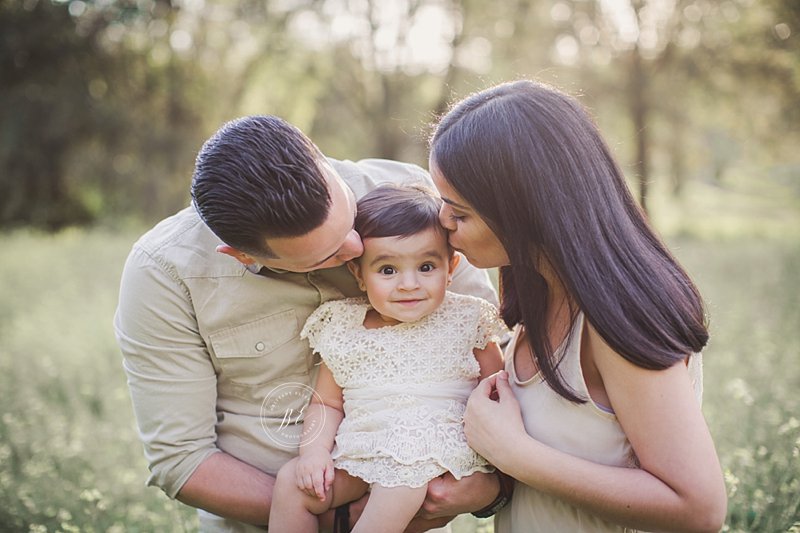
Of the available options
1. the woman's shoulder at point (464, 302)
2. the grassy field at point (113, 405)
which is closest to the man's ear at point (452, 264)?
the woman's shoulder at point (464, 302)

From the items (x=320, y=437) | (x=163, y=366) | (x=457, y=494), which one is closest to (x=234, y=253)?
(x=163, y=366)

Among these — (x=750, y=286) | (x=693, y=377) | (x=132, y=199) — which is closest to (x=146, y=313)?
(x=693, y=377)

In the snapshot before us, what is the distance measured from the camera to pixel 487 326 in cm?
275

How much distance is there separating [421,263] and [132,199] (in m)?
19.8

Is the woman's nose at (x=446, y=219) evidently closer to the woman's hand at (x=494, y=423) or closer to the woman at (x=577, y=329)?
the woman at (x=577, y=329)

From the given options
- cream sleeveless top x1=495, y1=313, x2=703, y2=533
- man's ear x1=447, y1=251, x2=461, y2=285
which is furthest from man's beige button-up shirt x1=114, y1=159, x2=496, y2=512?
cream sleeveless top x1=495, y1=313, x2=703, y2=533

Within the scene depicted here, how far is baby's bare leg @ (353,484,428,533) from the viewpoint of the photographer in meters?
2.32

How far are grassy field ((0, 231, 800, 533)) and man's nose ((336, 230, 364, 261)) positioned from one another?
1465 millimetres

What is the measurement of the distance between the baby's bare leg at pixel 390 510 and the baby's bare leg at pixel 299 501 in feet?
0.55

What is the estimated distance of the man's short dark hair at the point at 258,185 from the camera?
2.29m

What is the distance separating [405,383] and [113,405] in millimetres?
3835

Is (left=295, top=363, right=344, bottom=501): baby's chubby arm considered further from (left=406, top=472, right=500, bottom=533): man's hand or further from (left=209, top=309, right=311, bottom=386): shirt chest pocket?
(left=406, top=472, right=500, bottom=533): man's hand

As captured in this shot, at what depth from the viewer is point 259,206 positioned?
90.0 inches

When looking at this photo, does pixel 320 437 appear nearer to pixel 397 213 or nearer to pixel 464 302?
pixel 464 302
